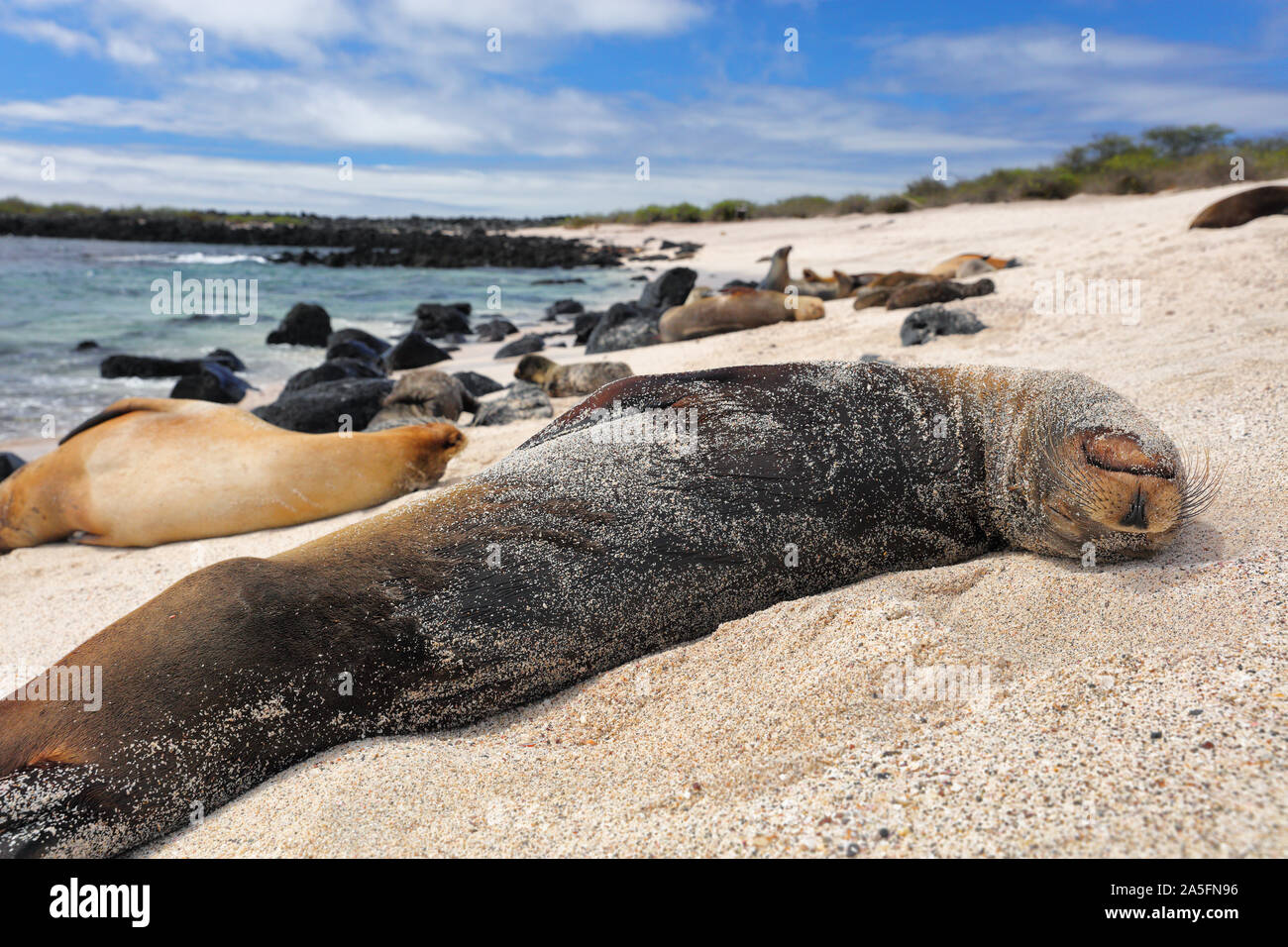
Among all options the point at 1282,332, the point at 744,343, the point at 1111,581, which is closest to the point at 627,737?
the point at 1111,581

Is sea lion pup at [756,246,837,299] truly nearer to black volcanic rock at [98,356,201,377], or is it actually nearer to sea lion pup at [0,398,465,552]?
black volcanic rock at [98,356,201,377]

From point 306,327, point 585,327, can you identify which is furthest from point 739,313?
point 306,327

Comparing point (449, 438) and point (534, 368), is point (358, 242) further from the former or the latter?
point (449, 438)

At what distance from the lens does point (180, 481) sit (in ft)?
13.6

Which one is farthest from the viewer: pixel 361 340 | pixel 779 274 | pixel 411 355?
pixel 361 340

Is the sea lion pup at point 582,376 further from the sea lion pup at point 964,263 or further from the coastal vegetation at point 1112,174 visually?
the coastal vegetation at point 1112,174

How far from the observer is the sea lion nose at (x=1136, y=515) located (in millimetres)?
2385

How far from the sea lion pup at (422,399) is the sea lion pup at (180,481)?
76.6 inches

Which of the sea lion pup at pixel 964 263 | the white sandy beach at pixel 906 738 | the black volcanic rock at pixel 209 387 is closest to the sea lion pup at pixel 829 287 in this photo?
the sea lion pup at pixel 964 263

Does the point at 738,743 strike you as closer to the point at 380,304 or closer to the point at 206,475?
the point at 206,475

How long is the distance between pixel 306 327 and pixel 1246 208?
1248cm

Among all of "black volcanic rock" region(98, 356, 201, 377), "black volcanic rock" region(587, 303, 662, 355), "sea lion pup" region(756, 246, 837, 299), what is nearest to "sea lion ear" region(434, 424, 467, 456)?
"black volcanic rock" region(587, 303, 662, 355)

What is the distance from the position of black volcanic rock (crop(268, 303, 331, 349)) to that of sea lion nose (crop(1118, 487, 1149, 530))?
12.6 meters
